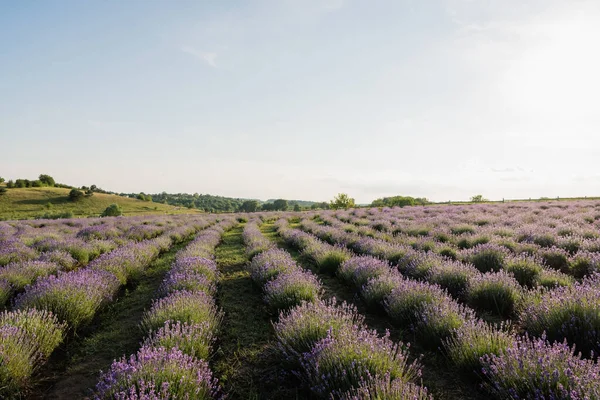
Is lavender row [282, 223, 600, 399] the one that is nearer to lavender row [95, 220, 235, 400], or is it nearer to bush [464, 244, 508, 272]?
lavender row [95, 220, 235, 400]

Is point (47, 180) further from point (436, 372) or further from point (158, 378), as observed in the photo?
point (436, 372)

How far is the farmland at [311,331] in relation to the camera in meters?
2.65

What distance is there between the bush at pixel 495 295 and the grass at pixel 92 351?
511cm

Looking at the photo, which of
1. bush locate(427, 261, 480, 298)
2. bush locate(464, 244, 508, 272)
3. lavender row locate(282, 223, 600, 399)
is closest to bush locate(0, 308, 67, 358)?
lavender row locate(282, 223, 600, 399)

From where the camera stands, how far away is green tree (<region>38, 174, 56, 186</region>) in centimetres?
9212

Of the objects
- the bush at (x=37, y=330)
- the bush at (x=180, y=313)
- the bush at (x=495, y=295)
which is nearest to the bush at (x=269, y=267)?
the bush at (x=180, y=313)

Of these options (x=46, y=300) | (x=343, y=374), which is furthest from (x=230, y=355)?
(x=46, y=300)

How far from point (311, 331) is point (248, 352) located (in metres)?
1.11

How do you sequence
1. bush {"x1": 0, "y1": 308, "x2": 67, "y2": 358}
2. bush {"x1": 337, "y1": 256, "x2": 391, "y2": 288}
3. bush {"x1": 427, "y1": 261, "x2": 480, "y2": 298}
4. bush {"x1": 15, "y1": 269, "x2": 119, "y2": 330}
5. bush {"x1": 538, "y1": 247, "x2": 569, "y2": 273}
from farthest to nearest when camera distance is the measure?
bush {"x1": 538, "y1": 247, "x2": 569, "y2": 273} < bush {"x1": 337, "y1": 256, "x2": 391, "y2": 288} < bush {"x1": 427, "y1": 261, "x2": 480, "y2": 298} < bush {"x1": 15, "y1": 269, "x2": 119, "y2": 330} < bush {"x1": 0, "y1": 308, "x2": 67, "y2": 358}

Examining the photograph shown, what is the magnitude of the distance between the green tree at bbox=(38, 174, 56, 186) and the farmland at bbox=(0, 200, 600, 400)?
4255 inches

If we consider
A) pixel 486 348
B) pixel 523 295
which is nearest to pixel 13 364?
pixel 486 348

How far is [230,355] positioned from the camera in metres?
4.05

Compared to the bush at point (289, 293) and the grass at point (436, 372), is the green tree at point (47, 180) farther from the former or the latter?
the grass at point (436, 372)

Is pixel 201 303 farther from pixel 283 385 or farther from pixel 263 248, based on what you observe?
pixel 263 248
